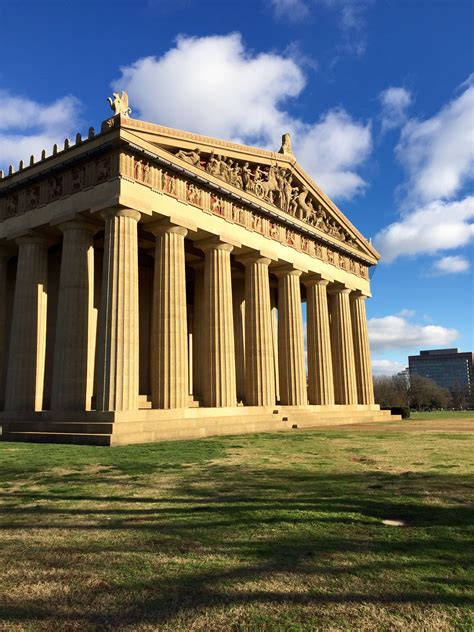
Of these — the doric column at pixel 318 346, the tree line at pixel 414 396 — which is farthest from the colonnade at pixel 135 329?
the tree line at pixel 414 396

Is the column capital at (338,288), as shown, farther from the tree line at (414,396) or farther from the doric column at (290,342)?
the tree line at (414,396)

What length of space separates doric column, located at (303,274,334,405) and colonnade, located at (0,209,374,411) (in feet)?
0.59

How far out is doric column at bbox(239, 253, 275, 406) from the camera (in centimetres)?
3475

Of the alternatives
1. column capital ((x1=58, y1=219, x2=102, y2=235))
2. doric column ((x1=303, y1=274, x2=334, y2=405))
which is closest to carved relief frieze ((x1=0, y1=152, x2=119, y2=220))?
column capital ((x1=58, y1=219, x2=102, y2=235))

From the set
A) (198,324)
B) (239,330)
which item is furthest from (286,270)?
(198,324)

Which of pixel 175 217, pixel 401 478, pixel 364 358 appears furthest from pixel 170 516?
pixel 364 358

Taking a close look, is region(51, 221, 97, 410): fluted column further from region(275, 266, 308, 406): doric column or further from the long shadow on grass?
the long shadow on grass

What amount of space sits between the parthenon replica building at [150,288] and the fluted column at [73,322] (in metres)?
0.07

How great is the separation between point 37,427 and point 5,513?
16722 millimetres

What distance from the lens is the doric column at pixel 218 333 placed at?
3108 centimetres

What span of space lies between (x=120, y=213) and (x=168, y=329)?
6.64m

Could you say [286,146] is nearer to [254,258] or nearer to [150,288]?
[254,258]

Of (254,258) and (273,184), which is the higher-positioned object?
(273,184)

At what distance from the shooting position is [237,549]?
6.43m
